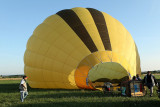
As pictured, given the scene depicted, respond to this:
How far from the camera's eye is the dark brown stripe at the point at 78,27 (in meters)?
9.89

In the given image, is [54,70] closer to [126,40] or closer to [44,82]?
[44,82]

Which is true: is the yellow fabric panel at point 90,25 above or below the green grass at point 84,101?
above

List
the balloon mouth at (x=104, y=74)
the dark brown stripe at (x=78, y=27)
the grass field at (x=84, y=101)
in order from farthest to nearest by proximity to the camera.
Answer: the balloon mouth at (x=104, y=74), the dark brown stripe at (x=78, y=27), the grass field at (x=84, y=101)

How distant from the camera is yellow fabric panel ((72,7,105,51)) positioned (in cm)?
997

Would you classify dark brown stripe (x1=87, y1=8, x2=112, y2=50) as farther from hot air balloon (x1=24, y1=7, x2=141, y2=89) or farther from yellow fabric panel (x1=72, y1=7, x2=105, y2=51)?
yellow fabric panel (x1=72, y1=7, x2=105, y2=51)

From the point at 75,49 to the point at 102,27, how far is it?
7.10ft

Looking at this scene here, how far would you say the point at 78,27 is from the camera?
10477 millimetres

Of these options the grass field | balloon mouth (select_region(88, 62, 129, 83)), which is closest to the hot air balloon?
the grass field

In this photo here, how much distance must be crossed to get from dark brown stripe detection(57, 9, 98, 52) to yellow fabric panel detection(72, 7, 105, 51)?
0.18 m

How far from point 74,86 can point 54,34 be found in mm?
Answer: 3187

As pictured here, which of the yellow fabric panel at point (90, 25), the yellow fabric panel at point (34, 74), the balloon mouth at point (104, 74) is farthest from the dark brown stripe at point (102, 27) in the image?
the yellow fabric panel at point (34, 74)

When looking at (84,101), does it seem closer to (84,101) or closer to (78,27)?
(84,101)

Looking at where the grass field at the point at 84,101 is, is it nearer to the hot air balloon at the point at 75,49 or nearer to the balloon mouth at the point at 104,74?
the hot air balloon at the point at 75,49

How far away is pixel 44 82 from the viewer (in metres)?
11.1
